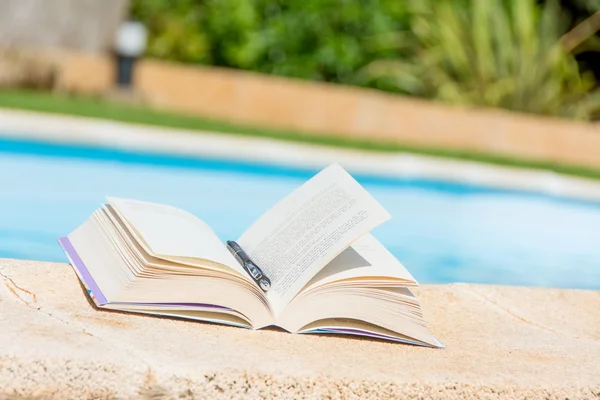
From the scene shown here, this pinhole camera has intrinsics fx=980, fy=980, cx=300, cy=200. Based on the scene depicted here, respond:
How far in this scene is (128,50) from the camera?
10.2m

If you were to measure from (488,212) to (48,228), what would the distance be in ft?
11.9

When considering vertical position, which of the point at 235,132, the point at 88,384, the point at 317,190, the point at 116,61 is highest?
the point at 116,61

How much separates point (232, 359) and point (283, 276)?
0.36m

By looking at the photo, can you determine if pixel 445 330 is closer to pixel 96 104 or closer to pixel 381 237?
pixel 381 237

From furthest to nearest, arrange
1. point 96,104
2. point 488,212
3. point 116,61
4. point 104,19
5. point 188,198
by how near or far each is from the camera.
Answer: point 104,19, point 116,61, point 96,104, point 488,212, point 188,198

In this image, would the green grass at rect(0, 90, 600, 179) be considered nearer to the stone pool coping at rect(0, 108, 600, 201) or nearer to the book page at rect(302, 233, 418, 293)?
the stone pool coping at rect(0, 108, 600, 201)

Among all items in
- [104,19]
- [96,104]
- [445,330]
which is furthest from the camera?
[104,19]

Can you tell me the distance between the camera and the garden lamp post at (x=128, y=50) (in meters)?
10.2

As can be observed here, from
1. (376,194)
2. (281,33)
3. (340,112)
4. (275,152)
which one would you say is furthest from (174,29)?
(376,194)

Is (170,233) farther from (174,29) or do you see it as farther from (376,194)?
(174,29)

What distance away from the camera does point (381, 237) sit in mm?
5621

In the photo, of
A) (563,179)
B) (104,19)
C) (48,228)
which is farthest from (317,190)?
(104,19)

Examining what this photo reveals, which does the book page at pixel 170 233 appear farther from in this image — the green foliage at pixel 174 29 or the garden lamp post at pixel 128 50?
Result: the green foliage at pixel 174 29

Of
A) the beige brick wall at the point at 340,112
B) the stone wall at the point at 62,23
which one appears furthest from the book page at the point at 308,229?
the stone wall at the point at 62,23
